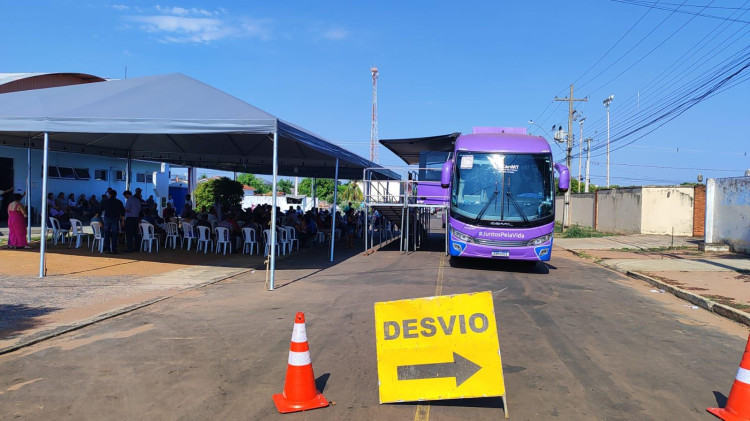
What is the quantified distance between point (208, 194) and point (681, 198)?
2638 centimetres

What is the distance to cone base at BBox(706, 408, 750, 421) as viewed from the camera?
438 centimetres

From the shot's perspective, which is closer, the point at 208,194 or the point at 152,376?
the point at 152,376

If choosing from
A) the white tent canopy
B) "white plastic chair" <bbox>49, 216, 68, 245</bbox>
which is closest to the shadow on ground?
the white tent canopy

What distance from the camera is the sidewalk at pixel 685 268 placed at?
10.1m

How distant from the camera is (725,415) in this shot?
14.7 ft

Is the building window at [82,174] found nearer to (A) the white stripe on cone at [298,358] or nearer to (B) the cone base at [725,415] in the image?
(A) the white stripe on cone at [298,358]

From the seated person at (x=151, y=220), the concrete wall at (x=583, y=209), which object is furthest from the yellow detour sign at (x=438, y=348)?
the concrete wall at (x=583, y=209)

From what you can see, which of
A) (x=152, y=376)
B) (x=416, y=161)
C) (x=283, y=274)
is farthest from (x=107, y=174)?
(x=152, y=376)

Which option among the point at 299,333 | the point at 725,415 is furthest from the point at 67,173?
the point at 725,415

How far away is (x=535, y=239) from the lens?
43.0 ft

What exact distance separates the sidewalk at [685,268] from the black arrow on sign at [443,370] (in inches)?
251

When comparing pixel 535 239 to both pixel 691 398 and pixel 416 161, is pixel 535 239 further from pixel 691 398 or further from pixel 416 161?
pixel 416 161

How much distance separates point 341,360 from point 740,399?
3.67 m

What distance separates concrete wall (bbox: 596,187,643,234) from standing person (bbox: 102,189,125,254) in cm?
2434
